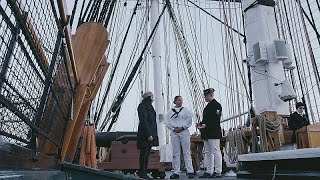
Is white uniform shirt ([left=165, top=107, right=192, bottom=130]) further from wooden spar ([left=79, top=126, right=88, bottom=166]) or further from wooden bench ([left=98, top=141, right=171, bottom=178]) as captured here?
wooden spar ([left=79, top=126, right=88, bottom=166])

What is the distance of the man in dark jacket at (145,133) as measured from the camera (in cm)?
533

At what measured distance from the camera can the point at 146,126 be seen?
540cm

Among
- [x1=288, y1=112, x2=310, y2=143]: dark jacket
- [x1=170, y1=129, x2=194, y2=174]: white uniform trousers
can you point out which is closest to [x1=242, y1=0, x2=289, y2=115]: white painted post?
[x1=288, y1=112, x2=310, y2=143]: dark jacket

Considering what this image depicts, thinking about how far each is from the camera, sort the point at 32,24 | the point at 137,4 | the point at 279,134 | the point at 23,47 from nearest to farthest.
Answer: the point at 23,47 → the point at 32,24 → the point at 279,134 → the point at 137,4

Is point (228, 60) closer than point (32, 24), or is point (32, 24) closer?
point (32, 24)

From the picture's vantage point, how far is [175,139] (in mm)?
6105

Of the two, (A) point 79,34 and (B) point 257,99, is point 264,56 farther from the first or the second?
(A) point 79,34

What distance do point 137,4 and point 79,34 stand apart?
11.0 metres

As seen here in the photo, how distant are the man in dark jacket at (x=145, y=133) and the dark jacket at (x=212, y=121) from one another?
0.91 m

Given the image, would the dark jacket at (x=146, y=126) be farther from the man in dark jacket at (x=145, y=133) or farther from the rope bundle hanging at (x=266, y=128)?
the rope bundle hanging at (x=266, y=128)

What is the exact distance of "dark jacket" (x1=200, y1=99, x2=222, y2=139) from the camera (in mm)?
5879

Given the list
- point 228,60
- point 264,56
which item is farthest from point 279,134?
point 228,60

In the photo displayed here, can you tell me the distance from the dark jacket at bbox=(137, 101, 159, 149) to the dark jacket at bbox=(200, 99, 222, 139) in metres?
0.90

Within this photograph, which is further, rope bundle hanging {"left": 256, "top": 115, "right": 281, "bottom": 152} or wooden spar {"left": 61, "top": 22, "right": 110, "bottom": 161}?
rope bundle hanging {"left": 256, "top": 115, "right": 281, "bottom": 152}
